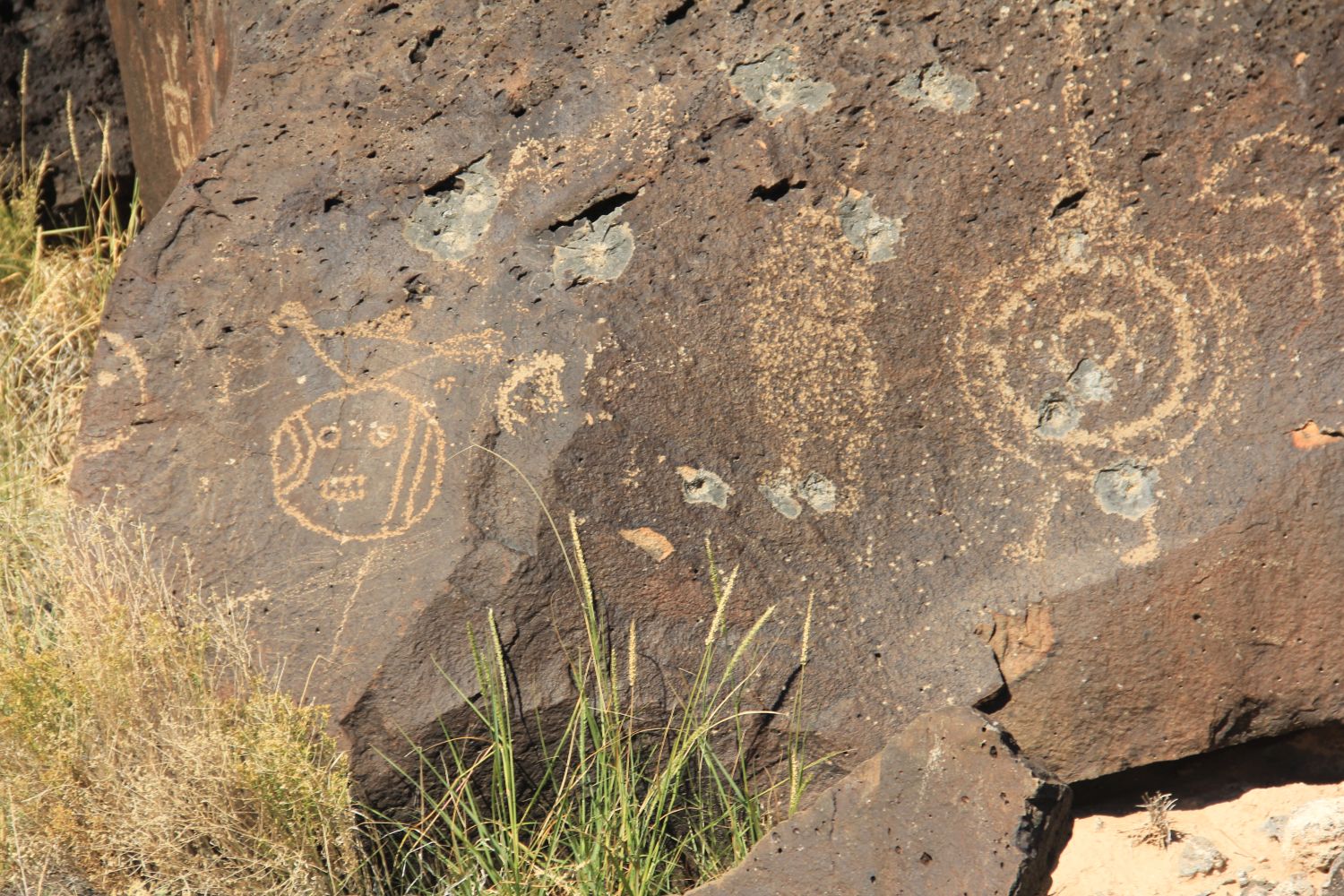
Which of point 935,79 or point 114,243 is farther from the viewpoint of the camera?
point 114,243

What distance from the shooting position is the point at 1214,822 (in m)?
2.55

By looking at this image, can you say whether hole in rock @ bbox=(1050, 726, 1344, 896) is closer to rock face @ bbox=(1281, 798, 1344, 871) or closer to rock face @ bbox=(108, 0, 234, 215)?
rock face @ bbox=(1281, 798, 1344, 871)

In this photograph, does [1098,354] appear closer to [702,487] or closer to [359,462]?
[702,487]

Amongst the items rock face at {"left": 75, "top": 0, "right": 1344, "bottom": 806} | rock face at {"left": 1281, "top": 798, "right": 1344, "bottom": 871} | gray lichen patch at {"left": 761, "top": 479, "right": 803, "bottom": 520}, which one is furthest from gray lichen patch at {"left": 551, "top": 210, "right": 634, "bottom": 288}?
rock face at {"left": 1281, "top": 798, "right": 1344, "bottom": 871}

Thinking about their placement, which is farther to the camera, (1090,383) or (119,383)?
(119,383)

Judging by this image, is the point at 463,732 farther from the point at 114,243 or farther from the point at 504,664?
the point at 114,243

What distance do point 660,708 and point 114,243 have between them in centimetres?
264

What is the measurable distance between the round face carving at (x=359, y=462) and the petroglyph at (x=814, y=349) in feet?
2.14

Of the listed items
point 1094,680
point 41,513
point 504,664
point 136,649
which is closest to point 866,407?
point 1094,680

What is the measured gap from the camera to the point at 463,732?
2.49 meters

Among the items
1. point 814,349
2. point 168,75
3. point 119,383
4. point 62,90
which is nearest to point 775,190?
point 814,349

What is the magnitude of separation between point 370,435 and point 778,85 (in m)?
1.06

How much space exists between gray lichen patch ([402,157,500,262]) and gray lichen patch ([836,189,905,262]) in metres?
0.70

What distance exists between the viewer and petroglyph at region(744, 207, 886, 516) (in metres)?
2.60
